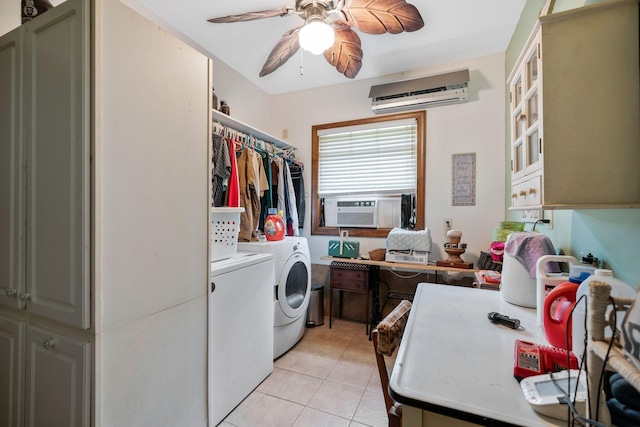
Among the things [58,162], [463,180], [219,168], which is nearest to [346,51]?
[219,168]

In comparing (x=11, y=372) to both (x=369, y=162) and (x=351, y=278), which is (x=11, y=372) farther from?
(x=369, y=162)

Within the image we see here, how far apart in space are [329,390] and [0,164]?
2185 millimetres

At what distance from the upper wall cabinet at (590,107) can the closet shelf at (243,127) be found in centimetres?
191

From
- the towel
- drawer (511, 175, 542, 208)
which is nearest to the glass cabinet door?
drawer (511, 175, 542, 208)

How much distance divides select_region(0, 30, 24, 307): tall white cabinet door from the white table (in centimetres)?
153

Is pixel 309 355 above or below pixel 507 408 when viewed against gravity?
below

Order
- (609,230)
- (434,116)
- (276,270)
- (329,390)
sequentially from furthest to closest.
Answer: (434,116) < (276,270) < (329,390) < (609,230)

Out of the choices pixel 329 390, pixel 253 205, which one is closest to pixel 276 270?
pixel 253 205

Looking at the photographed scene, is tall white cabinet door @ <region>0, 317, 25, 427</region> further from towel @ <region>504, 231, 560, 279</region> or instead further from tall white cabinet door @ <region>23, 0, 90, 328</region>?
towel @ <region>504, 231, 560, 279</region>

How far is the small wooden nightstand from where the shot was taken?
2781 millimetres

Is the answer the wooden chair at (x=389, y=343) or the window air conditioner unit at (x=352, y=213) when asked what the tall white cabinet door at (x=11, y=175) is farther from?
the window air conditioner unit at (x=352, y=213)

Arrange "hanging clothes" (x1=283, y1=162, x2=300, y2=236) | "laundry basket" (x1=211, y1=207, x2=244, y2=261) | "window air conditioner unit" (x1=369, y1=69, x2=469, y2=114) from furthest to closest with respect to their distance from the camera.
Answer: "hanging clothes" (x1=283, y1=162, x2=300, y2=236) < "window air conditioner unit" (x1=369, y1=69, x2=469, y2=114) < "laundry basket" (x1=211, y1=207, x2=244, y2=261)

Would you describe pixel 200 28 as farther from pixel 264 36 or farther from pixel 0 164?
pixel 0 164

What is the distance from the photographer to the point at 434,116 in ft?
9.39
